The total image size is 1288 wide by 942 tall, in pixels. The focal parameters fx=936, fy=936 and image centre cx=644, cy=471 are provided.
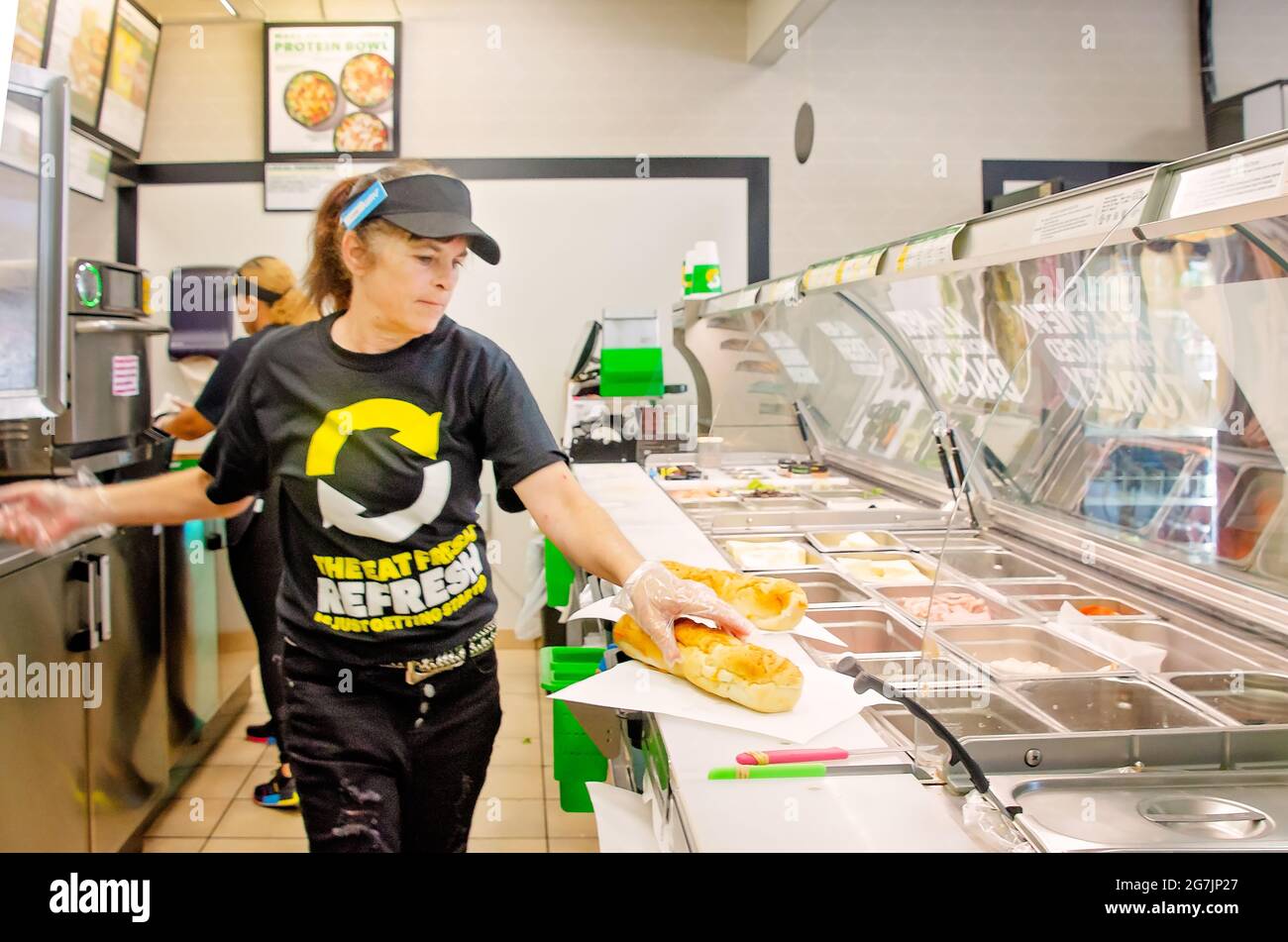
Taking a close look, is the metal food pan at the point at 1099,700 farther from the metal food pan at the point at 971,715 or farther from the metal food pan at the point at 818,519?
the metal food pan at the point at 818,519

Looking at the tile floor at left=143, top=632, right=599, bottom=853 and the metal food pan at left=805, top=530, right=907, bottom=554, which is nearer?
the tile floor at left=143, top=632, right=599, bottom=853

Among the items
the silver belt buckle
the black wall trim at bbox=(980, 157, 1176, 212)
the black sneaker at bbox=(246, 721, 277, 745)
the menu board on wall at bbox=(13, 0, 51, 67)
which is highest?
the black wall trim at bbox=(980, 157, 1176, 212)

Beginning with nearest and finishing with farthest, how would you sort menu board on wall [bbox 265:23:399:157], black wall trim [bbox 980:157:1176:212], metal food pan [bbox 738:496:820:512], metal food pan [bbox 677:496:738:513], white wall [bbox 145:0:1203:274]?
menu board on wall [bbox 265:23:399:157] < white wall [bbox 145:0:1203:274] < black wall trim [bbox 980:157:1176:212] < metal food pan [bbox 677:496:738:513] < metal food pan [bbox 738:496:820:512]

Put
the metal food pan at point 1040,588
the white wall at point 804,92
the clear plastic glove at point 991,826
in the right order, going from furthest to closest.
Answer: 1. the metal food pan at point 1040,588
2. the white wall at point 804,92
3. the clear plastic glove at point 991,826

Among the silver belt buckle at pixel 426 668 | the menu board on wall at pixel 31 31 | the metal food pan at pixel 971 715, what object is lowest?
the metal food pan at pixel 971 715

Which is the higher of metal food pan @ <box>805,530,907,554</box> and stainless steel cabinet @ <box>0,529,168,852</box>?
metal food pan @ <box>805,530,907,554</box>

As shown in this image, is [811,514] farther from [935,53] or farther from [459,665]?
[459,665]

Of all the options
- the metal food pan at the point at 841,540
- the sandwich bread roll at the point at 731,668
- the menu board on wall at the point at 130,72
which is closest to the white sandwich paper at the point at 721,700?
the sandwich bread roll at the point at 731,668

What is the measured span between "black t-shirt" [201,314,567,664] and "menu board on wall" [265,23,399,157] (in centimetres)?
33

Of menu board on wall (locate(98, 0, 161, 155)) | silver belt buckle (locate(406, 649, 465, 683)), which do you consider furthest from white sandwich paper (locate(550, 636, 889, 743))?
menu board on wall (locate(98, 0, 161, 155))

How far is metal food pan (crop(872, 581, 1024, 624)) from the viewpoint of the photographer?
178 centimetres

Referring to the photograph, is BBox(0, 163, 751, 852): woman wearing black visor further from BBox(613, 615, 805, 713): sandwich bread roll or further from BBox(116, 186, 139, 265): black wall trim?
BBox(116, 186, 139, 265): black wall trim

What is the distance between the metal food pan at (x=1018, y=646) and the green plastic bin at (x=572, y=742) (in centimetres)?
64

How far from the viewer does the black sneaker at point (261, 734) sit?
266 cm
